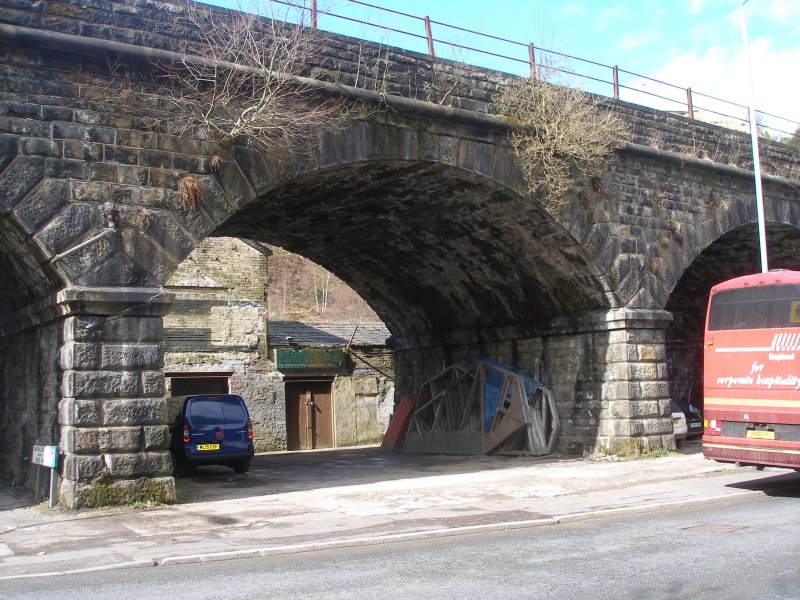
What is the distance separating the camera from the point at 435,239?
15453 mm

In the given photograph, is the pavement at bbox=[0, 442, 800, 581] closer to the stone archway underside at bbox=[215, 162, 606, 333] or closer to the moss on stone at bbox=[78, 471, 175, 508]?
the moss on stone at bbox=[78, 471, 175, 508]

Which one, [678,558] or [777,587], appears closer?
[777,587]

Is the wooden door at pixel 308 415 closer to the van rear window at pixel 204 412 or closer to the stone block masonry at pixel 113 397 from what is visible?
the van rear window at pixel 204 412

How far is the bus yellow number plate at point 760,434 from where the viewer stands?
Result: 10.1 metres

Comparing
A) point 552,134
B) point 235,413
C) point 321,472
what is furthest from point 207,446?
point 552,134

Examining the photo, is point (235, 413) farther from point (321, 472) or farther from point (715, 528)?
point (715, 528)

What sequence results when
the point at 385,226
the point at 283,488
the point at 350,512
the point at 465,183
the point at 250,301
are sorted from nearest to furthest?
the point at 350,512, the point at 283,488, the point at 465,183, the point at 385,226, the point at 250,301

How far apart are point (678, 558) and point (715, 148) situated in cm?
1192

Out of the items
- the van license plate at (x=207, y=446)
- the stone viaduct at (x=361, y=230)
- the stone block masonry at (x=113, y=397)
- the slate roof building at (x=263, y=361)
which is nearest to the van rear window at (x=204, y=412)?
the van license plate at (x=207, y=446)

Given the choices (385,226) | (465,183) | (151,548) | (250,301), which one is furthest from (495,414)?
(151,548)

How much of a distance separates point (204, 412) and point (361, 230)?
4.40 metres

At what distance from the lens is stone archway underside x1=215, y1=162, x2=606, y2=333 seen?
12977 mm

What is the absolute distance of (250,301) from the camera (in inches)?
867

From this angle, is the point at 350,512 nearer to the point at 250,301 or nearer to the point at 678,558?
the point at 678,558
